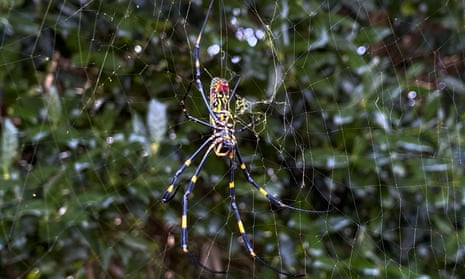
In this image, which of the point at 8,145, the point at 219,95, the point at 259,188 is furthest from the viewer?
the point at 8,145

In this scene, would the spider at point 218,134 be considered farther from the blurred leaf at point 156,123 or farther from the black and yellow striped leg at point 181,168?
the blurred leaf at point 156,123

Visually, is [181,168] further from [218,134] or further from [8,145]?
[8,145]

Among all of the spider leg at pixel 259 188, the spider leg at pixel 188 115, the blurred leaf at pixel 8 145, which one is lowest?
the blurred leaf at pixel 8 145

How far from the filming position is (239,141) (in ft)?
5.06

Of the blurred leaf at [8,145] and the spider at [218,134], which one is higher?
the spider at [218,134]

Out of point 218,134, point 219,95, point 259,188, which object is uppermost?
point 219,95

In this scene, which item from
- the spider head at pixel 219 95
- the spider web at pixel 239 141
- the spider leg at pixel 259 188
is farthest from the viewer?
the spider web at pixel 239 141

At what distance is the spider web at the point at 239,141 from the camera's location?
148 cm

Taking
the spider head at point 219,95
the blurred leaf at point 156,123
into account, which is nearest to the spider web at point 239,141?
the blurred leaf at point 156,123

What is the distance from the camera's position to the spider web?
1479 mm

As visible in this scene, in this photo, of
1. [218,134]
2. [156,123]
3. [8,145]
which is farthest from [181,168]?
[8,145]

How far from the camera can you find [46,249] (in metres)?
1.54

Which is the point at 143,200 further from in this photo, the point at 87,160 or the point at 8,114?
the point at 8,114

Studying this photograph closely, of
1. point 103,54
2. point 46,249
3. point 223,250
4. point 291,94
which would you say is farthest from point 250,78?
point 46,249
